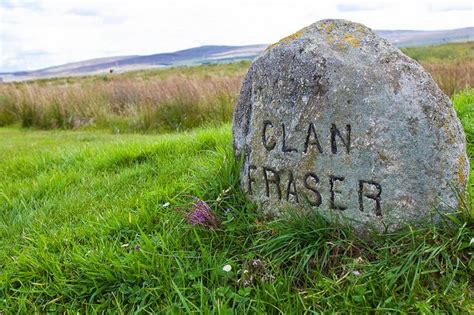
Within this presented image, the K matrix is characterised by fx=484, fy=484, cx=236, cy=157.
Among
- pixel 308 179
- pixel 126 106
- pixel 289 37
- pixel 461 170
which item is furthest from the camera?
pixel 126 106

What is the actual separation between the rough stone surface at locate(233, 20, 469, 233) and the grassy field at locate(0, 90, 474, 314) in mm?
165

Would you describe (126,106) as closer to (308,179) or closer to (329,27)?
(329,27)

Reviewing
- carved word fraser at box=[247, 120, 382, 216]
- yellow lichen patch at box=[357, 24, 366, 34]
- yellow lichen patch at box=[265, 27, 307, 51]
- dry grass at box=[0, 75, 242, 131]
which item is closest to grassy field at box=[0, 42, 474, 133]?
dry grass at box=[0, 75, 242, 131]

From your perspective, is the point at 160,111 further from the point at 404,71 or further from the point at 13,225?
the point at 404,71

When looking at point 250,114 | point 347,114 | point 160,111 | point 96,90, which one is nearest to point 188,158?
point 250,114

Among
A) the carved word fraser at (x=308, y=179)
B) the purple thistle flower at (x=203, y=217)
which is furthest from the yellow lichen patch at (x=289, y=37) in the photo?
the purple thistle flower at (x=203, y=217)

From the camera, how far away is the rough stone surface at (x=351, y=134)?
111 inches

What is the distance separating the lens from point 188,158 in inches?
198

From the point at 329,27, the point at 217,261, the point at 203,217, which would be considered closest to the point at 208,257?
the point at 217,261

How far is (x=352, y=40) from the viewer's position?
3174 millimetres

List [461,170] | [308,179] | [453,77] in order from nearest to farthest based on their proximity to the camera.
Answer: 1. [461,170]
2. [308,179]
3. [453,77]

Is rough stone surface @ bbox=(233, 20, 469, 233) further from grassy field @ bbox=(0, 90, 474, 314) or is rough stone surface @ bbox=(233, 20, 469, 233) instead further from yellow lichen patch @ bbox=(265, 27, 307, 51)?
grassy field @ bbox=(0, 90, 474, 314)

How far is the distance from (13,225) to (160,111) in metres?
6.57

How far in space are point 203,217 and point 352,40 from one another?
1.55 metres
